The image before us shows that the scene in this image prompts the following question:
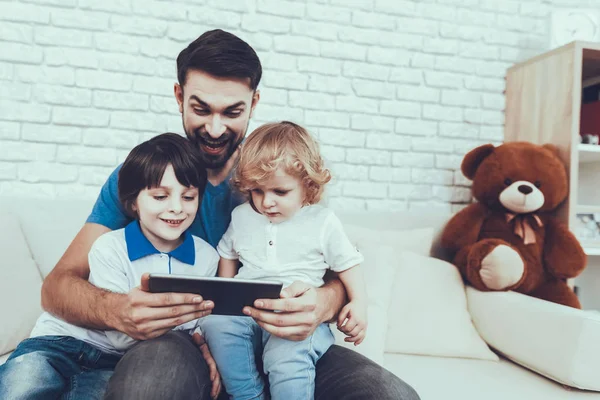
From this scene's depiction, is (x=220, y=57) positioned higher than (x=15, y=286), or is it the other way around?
(x=220, y=57)

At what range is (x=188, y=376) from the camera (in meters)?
0.93

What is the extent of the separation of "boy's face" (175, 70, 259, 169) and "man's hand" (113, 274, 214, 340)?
0.50 m

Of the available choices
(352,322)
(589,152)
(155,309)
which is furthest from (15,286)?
(589,152)

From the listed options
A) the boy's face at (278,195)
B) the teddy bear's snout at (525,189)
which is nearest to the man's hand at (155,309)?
the boy's face at (278,195)

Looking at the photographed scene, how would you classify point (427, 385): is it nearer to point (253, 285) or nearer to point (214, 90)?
point (253, 285)

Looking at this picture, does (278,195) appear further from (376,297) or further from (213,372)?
(376,297)

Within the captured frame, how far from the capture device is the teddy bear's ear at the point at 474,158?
1977 millimetres

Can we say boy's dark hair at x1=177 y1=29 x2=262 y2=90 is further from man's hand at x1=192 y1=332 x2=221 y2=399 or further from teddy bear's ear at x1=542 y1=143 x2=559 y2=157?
teddy bear's ear at x1=542 y1=143 x2=559 y2=157

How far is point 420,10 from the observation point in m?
2.21

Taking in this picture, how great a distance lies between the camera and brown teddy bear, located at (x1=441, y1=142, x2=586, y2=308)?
183cm

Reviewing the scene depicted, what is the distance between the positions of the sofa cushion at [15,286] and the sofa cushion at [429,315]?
1167mm

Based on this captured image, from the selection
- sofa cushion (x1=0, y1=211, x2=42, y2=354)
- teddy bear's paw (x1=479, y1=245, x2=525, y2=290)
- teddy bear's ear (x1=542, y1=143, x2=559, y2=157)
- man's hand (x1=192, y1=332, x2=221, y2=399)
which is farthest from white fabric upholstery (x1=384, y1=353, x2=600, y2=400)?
sofa cushion (x1=0, y1=211, x2=42, y2=354)

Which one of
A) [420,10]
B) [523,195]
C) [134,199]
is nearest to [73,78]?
[134,199]

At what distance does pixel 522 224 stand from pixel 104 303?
1.60m
